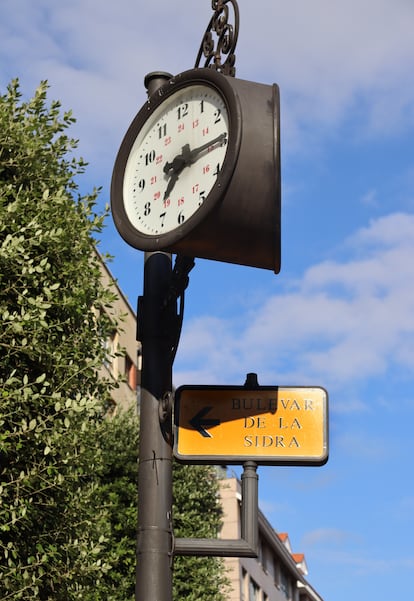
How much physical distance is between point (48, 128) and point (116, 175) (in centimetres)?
1054

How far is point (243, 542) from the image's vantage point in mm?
4945

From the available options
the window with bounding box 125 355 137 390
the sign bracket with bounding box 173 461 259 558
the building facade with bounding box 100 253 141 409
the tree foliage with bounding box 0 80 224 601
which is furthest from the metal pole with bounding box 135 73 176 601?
the window with bounding box 125 355 137 390

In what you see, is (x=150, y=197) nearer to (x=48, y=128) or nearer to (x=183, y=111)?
(x=183, y=111)

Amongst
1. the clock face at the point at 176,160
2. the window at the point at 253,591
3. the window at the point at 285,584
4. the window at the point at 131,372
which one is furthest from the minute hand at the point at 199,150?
the window at the point at 285,584

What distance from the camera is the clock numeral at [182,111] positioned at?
5.52 meters

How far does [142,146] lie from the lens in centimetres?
576

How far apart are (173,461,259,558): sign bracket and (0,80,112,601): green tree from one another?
7924 mm

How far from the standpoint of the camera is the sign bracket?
4.93 meters

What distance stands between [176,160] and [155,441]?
1.44m

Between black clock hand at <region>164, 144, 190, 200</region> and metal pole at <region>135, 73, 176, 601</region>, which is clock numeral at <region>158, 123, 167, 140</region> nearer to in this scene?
black clock hand at <region>164, 144, 190, 200</region>

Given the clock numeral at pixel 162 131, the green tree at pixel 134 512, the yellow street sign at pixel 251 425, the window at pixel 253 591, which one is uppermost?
the window at pixel 253 591

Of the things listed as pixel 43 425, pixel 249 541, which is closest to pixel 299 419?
pixel 249 541

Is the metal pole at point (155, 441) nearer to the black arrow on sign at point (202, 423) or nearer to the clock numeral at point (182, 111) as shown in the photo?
the black arrow on sign at point (202, 423)

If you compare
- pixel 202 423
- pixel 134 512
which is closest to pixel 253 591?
pixel 134 512
